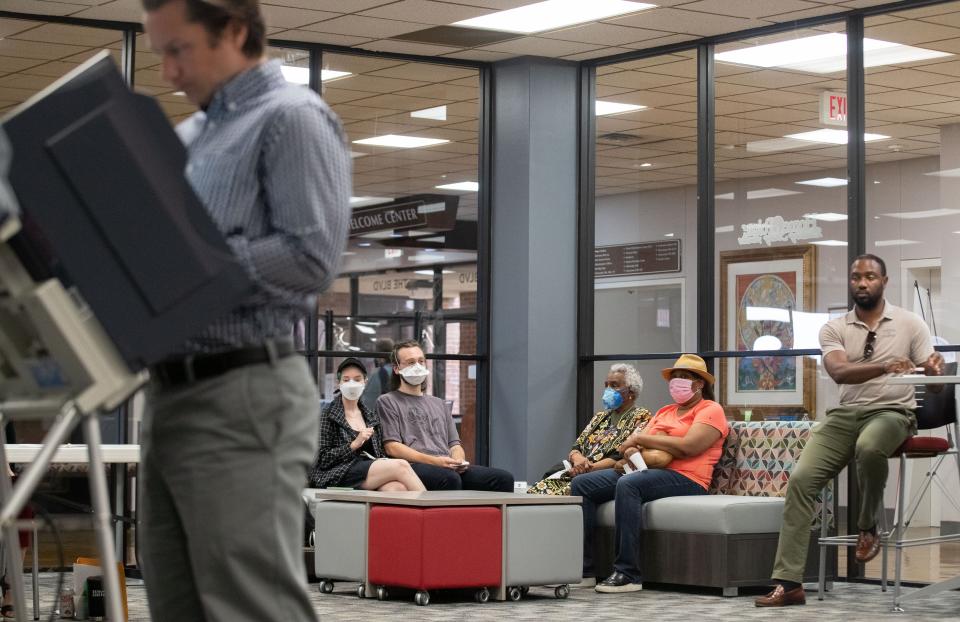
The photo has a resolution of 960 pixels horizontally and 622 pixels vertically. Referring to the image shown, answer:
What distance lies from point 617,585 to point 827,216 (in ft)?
8.57

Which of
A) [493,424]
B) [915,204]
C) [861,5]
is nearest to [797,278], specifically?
[915,204]

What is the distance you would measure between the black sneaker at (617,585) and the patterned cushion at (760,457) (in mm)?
880

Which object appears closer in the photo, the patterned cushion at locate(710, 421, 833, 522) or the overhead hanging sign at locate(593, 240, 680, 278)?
the patterned cushion at locate(710, 421, 833, 522)

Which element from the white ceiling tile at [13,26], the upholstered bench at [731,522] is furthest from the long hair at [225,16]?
the white ceiling tile at [13,26]

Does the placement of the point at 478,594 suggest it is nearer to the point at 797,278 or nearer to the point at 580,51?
the point at 797,278

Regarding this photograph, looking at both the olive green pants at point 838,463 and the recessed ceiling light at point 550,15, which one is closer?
the olive green pants at point 838,463

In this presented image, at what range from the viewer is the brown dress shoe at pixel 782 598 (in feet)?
23.5

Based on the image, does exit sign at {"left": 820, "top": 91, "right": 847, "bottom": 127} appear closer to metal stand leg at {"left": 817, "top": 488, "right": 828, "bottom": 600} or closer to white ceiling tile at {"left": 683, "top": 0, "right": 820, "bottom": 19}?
white ceiling tile at {"left": 683, "top": 0, "right": 820, "bottom": 19}

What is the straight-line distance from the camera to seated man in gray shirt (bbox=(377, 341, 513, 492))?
855cm

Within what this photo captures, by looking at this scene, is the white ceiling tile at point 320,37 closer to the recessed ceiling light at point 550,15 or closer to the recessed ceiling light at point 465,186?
the recessed ceiling light at point 550,15

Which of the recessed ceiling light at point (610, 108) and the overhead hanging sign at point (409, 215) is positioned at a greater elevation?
the recessed ceiling light at point (610, 108)

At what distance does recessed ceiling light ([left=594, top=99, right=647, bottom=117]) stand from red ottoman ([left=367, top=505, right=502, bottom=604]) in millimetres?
3742

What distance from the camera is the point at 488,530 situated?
7297mm

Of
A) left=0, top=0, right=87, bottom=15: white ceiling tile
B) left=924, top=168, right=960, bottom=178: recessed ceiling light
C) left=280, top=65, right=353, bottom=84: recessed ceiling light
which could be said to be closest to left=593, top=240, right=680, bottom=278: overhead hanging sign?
left=924, top=168, right=960, bottom=178: recessed ceiling light
